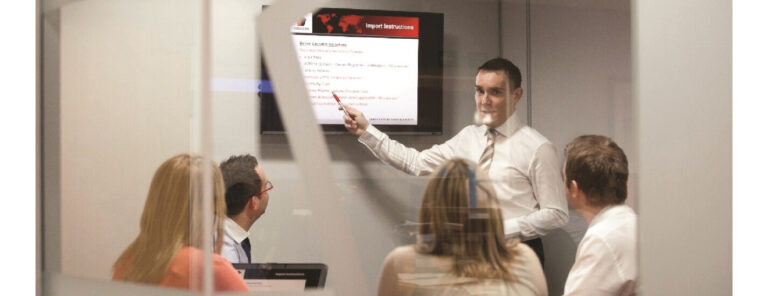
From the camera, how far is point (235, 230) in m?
1.68

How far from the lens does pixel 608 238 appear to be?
1777 millimetres

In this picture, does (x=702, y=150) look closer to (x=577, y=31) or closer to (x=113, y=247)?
(x=577, y=31)

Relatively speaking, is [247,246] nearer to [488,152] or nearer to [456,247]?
[456,247]

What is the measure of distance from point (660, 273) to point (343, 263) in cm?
83

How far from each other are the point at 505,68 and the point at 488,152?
22cm

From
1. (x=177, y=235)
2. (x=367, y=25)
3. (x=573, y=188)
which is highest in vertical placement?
(x=367, y=25)

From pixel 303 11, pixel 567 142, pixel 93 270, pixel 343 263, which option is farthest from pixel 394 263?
pixel 93 270

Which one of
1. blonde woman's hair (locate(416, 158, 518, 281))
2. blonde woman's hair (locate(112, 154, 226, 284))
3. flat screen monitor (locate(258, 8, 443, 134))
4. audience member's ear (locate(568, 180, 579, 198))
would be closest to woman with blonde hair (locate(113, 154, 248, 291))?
blonde woman's hair (locate(112, 154, 226, 284))

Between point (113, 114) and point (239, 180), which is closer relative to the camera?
point (239, 180)

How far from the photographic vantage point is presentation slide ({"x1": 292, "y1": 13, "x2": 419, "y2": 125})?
1.71 m

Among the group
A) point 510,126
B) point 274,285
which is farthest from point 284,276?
point 510,126

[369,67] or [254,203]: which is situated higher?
[369,67]

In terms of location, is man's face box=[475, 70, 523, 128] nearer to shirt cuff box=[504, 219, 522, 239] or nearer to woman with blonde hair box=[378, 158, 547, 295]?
woman with blonde hair box=[378, 158, 547, 295]

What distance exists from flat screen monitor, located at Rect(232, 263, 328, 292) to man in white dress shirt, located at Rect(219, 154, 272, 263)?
0.03 metres
